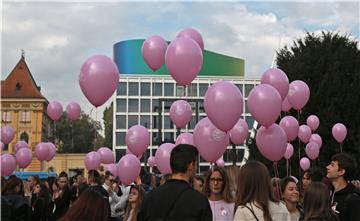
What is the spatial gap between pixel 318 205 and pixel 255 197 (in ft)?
2.19

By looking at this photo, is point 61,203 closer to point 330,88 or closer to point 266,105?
point 266,105

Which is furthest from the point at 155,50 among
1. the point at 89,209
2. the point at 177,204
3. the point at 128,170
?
the point at 89,209

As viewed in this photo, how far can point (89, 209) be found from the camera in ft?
11.6

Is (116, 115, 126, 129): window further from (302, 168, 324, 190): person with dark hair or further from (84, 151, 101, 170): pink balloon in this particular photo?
(302, 168, 324, 190): person with dark hair

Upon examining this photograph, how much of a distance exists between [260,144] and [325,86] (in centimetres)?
1843

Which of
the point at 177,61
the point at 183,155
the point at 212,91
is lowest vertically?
the point at 183,155

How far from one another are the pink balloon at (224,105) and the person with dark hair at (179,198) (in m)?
3.34

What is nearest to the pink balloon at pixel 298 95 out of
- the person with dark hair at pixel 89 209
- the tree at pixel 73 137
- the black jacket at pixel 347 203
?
the black jacket at pixel 347 203

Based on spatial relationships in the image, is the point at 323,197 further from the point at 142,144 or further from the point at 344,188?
the point at 142,144

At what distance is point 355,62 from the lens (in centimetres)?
2664

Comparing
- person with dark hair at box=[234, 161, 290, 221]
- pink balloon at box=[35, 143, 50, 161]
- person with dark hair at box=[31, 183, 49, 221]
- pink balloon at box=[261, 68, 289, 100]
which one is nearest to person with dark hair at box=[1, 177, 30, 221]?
person with dark hair at box=[31, 183, 49, 221]

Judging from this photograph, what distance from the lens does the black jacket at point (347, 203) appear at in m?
4.80

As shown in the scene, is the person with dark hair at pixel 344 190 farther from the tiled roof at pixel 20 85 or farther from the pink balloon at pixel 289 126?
the tiled roof at pixel 20 85

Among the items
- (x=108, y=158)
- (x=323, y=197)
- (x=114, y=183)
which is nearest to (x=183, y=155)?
(x=323, y=197)
